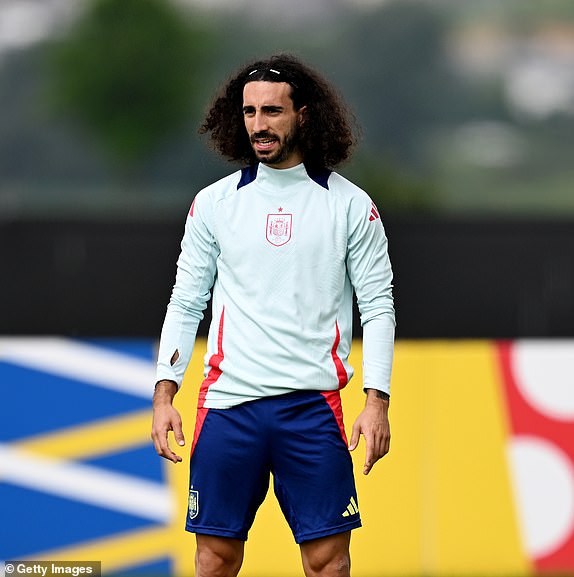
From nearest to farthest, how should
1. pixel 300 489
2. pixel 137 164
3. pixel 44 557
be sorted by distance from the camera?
pixel 300 489 → pixel 44 557 → pixel 137 164

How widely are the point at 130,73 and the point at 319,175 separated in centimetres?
2794

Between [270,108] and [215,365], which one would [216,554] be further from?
[270,108]

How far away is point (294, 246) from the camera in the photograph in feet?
12.8

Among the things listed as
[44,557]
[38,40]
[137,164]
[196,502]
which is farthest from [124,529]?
[38,40]

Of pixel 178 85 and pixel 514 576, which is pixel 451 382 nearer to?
pixel 514 576

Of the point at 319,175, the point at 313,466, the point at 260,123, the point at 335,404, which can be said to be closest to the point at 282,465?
the point at 313,466

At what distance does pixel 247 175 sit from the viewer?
407 centimetres

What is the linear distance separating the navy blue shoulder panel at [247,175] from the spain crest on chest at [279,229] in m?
0.15

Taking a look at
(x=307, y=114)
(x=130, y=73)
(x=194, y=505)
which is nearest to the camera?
(x=194, y=505)

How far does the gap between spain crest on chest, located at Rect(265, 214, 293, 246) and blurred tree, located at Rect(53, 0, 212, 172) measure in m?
26.5

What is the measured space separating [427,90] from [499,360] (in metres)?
26.5

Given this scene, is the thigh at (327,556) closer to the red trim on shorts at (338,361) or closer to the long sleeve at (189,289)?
the red trim on shorts at (338,361)

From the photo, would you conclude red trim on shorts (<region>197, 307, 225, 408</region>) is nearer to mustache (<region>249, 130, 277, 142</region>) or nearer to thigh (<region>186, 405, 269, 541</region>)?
thigh (<region>186, 405, 269, 541</region>)

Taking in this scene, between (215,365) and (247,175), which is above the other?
(247,175)
